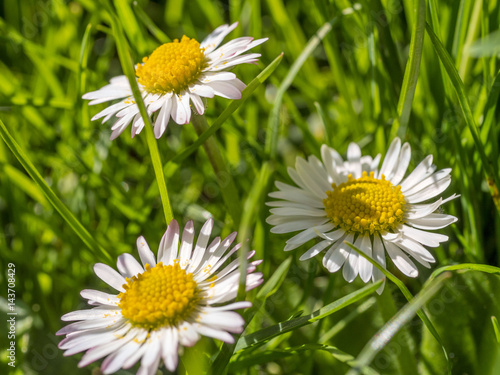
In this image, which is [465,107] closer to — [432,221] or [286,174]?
[432,221]

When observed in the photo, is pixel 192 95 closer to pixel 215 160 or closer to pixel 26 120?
pixel 215 160

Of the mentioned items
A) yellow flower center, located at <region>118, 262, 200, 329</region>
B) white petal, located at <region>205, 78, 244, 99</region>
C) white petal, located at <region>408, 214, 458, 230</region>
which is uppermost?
white petal, located at <region>205, 78, 244, 99</region>

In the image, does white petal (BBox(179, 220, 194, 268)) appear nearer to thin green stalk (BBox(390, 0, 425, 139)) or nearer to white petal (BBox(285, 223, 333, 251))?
white petal (BBox(285, 223, 333, 251))

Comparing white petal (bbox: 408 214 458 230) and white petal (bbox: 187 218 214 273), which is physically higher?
white petal (bbox: 187 218 214 273)

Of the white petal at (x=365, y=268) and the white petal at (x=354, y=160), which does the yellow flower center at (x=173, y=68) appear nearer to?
the white petal at (x=354, y=160)

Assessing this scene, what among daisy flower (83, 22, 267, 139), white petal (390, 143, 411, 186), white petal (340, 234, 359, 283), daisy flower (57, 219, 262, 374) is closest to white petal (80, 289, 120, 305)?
daisy flower (57, 219, 262, 374)

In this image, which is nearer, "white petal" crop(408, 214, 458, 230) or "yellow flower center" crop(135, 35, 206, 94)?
"white petal" crop(408, 214, 458, 230)

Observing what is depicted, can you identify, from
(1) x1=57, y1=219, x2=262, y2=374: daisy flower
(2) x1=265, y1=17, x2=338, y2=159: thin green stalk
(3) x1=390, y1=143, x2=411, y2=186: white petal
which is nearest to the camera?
(1) x1=57, y1=219, x2=262, y2=374: daisy flower

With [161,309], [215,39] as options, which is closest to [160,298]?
[161,309]

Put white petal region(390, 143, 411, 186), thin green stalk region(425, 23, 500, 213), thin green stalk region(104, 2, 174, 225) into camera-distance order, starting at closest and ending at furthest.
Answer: thin green stalk region(104, 2, 174, 225) → thin green stalk region(425, 23, 500, 213) → white petal region(390, 143, 411, 186)

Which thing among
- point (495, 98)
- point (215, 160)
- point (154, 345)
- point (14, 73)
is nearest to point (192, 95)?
point (215, 160)
